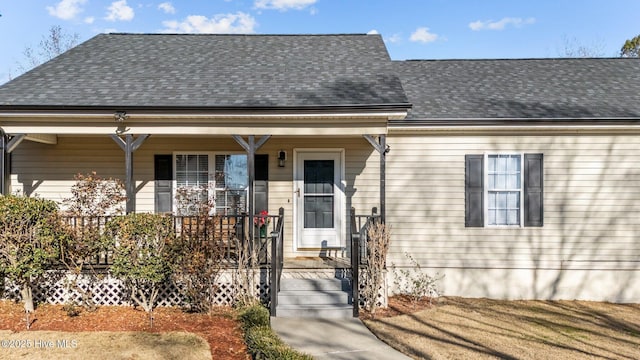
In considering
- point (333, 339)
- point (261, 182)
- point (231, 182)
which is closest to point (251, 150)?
point (261, 182)

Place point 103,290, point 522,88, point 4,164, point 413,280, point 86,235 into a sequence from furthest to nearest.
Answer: point 522,88 < point 413,280 < point 4,164 < point 103,290 < point 86,235

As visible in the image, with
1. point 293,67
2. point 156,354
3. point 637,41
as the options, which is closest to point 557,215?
point 293,67

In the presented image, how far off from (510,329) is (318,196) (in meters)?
4.12

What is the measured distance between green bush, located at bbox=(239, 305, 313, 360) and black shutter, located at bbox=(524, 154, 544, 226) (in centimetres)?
549

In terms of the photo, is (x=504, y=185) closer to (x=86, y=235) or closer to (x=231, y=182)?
(x=231, y=182)

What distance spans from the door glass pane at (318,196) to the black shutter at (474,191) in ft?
8.88

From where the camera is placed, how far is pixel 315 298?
20.7 feet

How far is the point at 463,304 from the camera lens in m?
7.39

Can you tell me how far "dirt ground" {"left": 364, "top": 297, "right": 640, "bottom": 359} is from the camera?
5.03 meters


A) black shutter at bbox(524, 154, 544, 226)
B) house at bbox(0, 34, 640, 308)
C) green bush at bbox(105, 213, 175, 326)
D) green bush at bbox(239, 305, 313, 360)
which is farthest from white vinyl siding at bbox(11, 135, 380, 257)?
black shutter at bbox(524, 154, 544, 226)

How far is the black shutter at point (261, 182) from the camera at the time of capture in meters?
8.18

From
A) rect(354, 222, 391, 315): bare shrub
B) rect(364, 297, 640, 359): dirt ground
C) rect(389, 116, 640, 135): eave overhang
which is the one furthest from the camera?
rect(389, 116, 640, 135): eave overhang

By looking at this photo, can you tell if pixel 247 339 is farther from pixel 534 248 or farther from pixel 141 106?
pixel 534 248

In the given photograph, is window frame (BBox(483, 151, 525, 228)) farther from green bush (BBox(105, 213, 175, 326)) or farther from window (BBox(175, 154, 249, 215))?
green bush (BBox(105, 213, 175, 326))
